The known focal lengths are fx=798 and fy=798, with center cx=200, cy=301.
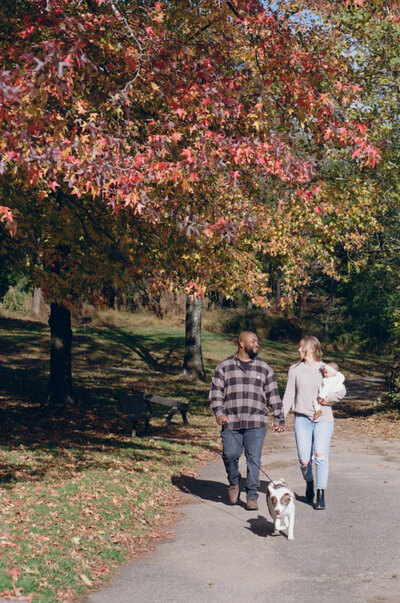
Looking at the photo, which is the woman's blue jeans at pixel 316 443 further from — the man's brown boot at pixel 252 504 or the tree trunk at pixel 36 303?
the tree trunk at pixel 36 303

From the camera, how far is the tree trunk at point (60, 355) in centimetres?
1684

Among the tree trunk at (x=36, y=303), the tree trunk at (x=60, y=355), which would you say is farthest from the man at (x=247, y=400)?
the tree trunk at (x=36, y=303)

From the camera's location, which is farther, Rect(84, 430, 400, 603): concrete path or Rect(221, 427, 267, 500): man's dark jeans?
Rect(221, 427, 267, 500): man's dark jeans

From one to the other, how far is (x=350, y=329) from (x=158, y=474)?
3216 centimetres

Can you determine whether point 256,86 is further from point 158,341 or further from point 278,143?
point 158,341

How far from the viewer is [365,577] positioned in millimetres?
6258

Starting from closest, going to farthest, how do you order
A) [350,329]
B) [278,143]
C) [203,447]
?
[278,143] < [203,447] < [350,329]

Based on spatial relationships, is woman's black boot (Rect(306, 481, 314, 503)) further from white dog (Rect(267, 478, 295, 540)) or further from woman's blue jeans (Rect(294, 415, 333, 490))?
white dog (Rect(267, 478, 295, 540))

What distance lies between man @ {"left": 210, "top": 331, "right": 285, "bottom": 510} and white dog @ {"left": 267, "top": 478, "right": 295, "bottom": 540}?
3.85 ft

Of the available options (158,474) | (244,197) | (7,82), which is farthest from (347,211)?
(7,82)

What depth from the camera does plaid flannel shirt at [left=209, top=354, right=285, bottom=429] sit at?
28.3 feet

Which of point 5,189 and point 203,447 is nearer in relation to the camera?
point 5,189

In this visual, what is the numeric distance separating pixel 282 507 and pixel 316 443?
1583 millimetres

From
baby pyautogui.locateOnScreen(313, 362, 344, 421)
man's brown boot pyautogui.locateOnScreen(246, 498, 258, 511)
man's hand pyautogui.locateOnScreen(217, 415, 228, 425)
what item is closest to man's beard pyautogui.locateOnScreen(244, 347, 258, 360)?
man's hand pyautogui.locateOnScreen(217, 415, 228, 425)
